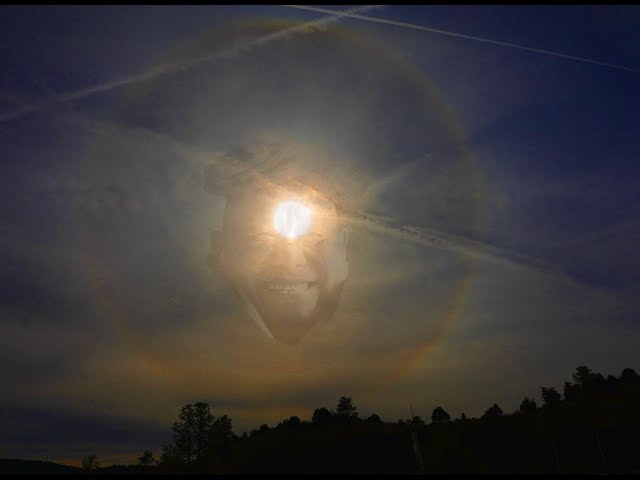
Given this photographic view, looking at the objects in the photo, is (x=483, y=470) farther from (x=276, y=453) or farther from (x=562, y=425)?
(x=276, y=453)

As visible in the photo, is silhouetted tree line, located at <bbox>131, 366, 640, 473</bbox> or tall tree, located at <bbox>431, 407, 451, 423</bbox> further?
tall tree, located at <bbox>431, 407, 451, 423</bbox>

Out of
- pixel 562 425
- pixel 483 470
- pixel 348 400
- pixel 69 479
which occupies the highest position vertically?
pixel 348 400

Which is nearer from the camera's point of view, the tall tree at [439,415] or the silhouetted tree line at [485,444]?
the silhouetted tree line at [485,444]

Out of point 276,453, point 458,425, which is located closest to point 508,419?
point 458,425

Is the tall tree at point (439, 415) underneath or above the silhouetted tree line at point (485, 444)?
above

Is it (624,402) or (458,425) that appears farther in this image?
(458,425)

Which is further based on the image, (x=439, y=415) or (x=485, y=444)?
(x=439, y=415)

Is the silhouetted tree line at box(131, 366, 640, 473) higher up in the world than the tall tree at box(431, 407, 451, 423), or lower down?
lower down

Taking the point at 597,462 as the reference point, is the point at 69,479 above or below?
below
